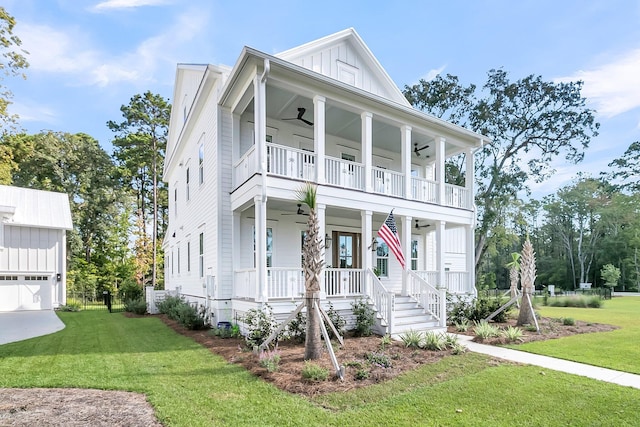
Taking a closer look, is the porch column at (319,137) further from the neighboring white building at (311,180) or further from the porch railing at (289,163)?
the porch railing at (289,163)

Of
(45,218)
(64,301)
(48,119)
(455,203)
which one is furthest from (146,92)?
(455,203)

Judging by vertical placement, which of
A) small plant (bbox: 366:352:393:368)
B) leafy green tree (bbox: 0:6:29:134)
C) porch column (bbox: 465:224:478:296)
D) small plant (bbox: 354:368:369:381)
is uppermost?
leafy green tree (bbox: 0:6:29:134)

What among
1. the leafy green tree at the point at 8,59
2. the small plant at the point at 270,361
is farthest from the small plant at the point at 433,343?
the leafy green tree at the point at 8,59

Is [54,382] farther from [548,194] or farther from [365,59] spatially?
[548,194]

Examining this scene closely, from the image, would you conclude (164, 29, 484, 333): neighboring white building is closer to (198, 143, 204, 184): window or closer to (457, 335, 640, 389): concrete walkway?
(198, 143, 204, 184): window

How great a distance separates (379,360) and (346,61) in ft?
34.8

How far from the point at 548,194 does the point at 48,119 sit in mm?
61655

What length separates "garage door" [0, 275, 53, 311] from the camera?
18.5 meters

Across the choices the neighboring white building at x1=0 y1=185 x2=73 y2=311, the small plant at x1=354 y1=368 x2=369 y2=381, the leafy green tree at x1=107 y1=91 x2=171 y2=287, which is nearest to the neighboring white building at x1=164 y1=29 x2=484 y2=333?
the small plant at x1=354 y1=368 x2=369 y2=381

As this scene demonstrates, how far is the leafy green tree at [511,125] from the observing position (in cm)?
2373

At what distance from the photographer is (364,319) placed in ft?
32.4

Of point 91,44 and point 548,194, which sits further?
point 548,194

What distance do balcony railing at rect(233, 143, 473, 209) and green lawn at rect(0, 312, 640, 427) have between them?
495cm

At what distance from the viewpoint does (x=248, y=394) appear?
540 centimetres
